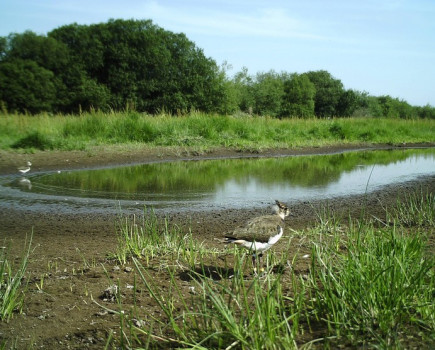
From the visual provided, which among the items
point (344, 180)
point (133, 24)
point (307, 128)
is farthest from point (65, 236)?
point (133, 24)

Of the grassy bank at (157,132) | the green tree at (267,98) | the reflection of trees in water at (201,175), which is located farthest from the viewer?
the green tree at (267,98)

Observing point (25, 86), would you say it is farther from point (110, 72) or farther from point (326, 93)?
point (326, 93)

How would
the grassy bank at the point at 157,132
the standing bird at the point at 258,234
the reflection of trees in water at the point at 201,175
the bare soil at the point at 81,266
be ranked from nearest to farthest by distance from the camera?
the bare soil at the point at 81,266 → the standing bird at the point at 258,234 → the reflection of trees in water at the point at 201,175 → the grassy bank at the point at 157,132

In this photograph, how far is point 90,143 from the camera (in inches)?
725

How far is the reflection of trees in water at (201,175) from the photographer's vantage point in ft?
39.7

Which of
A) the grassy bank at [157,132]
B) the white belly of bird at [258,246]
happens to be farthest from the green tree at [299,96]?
the white belly of bird at [258,246]

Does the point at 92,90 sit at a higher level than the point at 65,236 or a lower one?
higher

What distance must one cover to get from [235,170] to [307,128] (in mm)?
13145

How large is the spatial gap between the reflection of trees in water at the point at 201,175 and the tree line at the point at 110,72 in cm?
2617

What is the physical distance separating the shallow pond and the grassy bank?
3469 mm

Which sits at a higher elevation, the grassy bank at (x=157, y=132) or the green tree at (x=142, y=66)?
the green tree at (x=142, y=66)

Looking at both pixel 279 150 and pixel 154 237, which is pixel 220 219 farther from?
pixel 279 150

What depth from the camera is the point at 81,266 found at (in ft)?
16.9

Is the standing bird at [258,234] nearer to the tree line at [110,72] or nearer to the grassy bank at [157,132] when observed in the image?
the grassy bank at [157,132]
